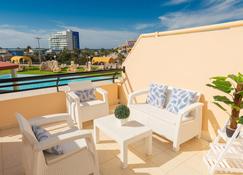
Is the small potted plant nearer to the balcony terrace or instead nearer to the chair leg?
the balcony terrace

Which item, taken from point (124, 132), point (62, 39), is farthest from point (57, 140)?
point (62, 39)

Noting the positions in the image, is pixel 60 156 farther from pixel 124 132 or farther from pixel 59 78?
pixel 59 78

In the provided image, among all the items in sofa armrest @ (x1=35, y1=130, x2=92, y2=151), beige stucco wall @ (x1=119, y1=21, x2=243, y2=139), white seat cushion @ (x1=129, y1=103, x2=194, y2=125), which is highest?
beige stucco wall @ (x1=119, y1=21, x2=243, y2=139)

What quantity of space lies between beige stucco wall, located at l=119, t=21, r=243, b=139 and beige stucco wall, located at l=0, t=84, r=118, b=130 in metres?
2.07

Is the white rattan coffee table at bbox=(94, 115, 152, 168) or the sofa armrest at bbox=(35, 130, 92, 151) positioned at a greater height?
the sofa armrest at bbox=(35, 130, 92, 151)

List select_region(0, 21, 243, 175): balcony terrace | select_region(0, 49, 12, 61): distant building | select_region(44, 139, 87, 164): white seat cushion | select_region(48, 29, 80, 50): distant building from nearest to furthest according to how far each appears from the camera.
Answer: select_region(44, 139, 87, 164): white seat cushion
select_region(0, 21, 243, 175): balcony terrace
select_region(0, 49, 12, 61): distant building
select_region(48, 29, 80, 50): distant building

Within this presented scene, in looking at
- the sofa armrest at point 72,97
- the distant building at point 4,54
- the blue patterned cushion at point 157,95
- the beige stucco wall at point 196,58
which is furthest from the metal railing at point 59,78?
the distant building at point 4,54

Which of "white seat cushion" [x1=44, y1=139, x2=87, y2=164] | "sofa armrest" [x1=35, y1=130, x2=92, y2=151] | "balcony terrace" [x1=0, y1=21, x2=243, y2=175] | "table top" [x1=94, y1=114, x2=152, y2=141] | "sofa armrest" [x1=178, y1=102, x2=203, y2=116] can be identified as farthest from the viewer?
"sofa armrest" [x1=178, y1=102, x2=203, y2=116]

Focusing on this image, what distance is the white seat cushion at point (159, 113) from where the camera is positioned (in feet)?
8.07

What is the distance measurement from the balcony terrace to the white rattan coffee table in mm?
272

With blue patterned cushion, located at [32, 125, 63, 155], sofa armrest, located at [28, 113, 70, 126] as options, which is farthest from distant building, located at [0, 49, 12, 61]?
blue patterned cushion, located at [32, 125, 63, 155]

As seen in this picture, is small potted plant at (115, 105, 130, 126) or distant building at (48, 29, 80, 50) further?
distant building at (48, 29, 80, 50)

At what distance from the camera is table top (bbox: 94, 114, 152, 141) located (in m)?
2.01

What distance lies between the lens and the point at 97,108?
10.7 ft
